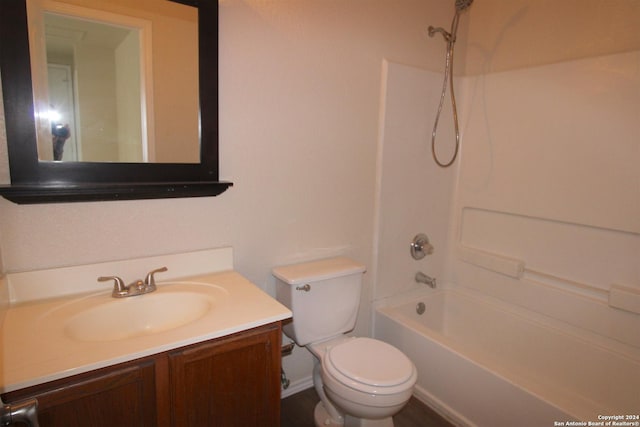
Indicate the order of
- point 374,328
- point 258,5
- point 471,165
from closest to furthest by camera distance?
1. point 258,5
2. point 374,328
3. point 471,165

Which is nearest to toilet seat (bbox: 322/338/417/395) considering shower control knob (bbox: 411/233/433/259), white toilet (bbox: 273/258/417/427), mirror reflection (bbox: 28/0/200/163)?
white toilet (bbox: 273/258/417/427)

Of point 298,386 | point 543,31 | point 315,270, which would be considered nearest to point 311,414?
point 298,386

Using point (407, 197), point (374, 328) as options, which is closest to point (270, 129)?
point (407, 197)

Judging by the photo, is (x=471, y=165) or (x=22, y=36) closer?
(x=22, y=36)

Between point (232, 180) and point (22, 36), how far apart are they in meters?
0.88

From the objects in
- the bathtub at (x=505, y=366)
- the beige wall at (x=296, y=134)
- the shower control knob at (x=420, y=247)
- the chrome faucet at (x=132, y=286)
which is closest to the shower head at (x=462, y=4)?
the beige wall at (x=296, y=134)

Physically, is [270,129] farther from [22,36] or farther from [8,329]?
[8,329]

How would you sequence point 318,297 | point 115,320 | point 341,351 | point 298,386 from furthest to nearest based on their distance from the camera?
point 298,386 → point 318,297 → point 341,351 → point 115,320

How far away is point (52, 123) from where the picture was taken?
1.31m

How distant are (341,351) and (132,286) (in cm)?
93

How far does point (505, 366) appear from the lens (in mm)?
2021

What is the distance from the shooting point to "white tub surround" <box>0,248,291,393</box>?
3.28 ft

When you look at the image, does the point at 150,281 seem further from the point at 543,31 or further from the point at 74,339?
the point at 543,31

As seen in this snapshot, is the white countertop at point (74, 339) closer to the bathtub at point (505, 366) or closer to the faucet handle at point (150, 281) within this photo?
the faucet handle at point (150, 281)
